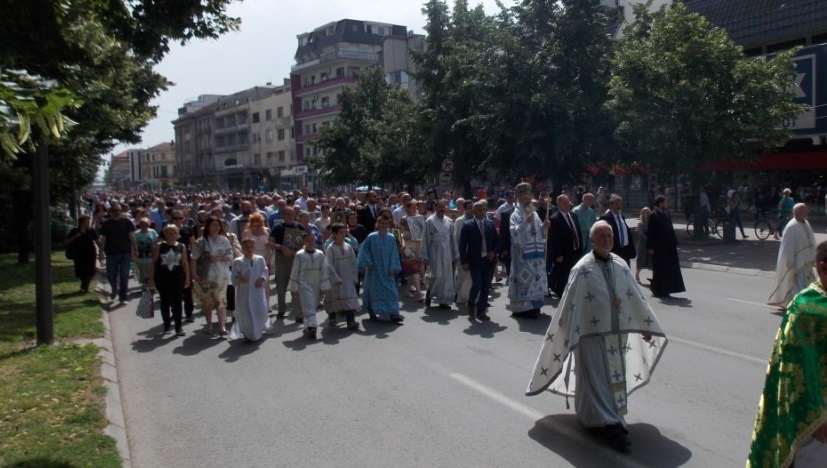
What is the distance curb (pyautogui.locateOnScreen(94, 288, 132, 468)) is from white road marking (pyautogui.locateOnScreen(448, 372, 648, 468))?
333 centimetres

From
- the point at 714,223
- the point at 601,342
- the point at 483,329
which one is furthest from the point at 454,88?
the point at 601,342

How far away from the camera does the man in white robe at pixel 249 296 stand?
11.0 metres

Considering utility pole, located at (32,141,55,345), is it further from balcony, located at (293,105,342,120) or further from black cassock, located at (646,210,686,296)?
balcony, located at (293,105,342,120)

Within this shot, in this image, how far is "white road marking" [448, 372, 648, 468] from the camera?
19.0 ft

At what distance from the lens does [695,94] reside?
22.0 meters

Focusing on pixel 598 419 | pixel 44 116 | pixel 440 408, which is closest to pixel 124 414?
pixel 440 408

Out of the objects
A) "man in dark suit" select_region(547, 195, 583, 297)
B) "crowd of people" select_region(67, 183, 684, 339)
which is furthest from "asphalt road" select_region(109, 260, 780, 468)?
"man in dark suit" select_region(547, 195, 583, 297)

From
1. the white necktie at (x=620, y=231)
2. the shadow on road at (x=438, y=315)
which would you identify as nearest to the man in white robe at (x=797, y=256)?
the white necktie at (x=620, y=231)

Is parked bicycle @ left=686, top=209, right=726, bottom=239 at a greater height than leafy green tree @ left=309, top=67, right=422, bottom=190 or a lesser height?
lesser

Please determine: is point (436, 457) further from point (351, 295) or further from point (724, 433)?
point (351, 295)

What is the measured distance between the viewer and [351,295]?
11891 mm

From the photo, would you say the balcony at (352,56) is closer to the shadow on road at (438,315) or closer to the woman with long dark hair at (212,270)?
the shadow on road at (438,315)

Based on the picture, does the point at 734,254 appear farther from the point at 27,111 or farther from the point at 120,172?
the point at 120,172

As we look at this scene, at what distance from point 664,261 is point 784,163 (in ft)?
77.1
